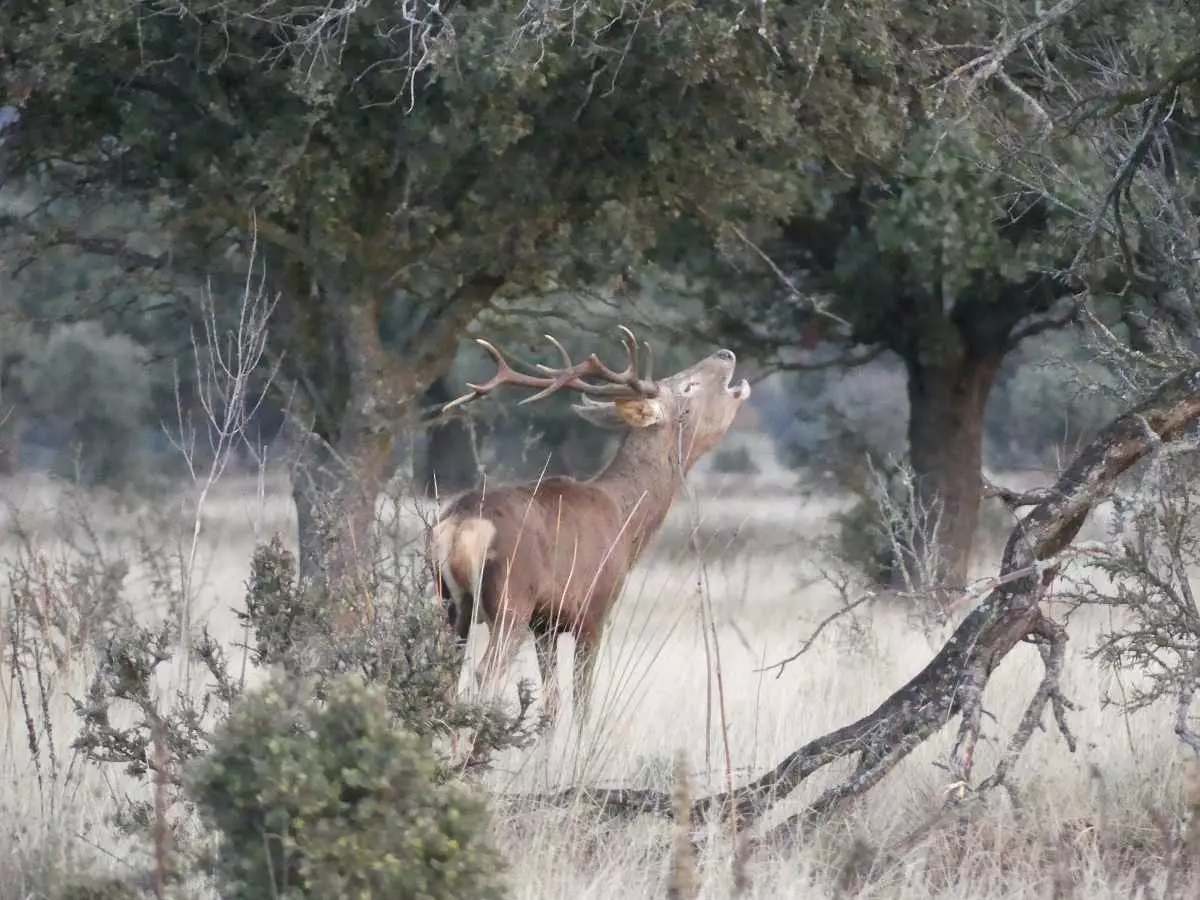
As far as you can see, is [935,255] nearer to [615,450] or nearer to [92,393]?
[615,450]

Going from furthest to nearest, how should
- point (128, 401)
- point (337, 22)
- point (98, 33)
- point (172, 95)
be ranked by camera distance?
point (128, 401) < point (172, 95) < point (337, 22) < point (98, 33)

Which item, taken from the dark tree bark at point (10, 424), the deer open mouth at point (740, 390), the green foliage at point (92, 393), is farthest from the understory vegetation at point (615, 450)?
the green foliage at point (92, 393)

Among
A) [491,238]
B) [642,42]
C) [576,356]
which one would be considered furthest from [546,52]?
[576,356]

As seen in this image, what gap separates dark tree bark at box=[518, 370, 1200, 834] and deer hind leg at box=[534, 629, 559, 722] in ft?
2.64

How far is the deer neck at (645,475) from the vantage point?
9078mm

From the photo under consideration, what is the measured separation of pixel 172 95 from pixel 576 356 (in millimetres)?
13628

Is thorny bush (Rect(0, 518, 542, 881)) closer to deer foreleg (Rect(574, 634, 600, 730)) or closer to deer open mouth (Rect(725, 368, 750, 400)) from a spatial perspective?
deer foreleg (Rect(574, 634, 600, 730))

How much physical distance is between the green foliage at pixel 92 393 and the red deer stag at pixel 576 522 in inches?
696

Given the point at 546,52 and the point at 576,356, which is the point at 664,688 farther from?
the point at 576,356

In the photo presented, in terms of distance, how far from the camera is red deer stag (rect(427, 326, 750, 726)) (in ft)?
24.4

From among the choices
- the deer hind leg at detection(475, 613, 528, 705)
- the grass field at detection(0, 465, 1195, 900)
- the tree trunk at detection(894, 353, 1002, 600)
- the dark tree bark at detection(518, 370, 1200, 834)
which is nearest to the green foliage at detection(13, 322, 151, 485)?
the tree trunk at detection(894, 353, 1002, 600)

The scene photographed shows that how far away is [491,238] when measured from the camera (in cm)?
1054

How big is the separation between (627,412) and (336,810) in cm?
530

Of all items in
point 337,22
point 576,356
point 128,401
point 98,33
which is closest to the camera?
point 98,33
